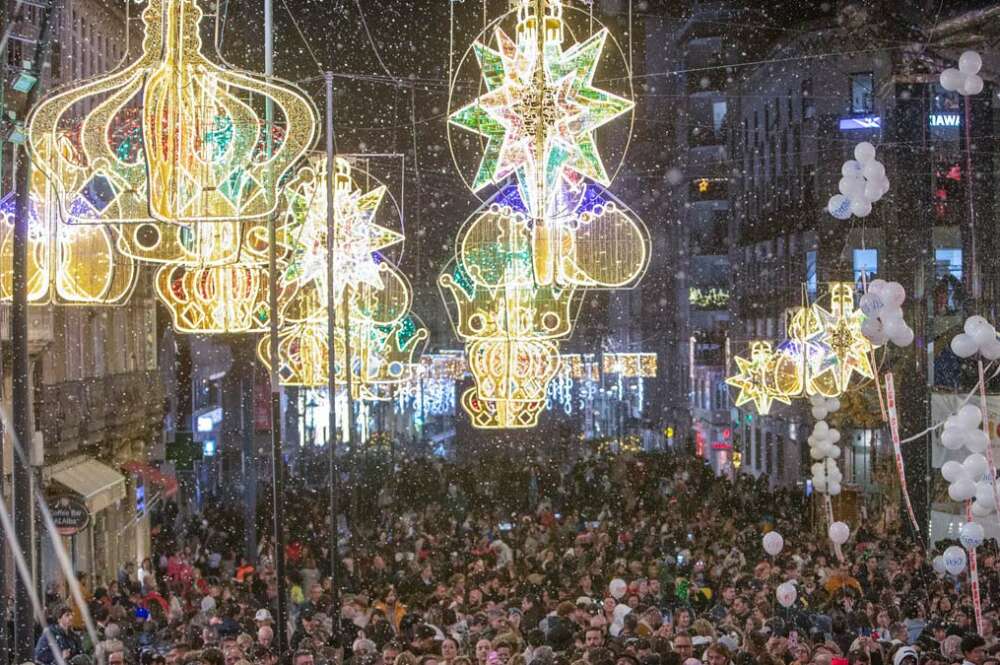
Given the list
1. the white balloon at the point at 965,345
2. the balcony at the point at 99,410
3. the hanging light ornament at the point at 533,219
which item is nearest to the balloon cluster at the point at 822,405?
the hanging light ornament at the point at 533,219

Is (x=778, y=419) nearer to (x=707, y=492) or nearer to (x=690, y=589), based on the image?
(x=707, y=492)

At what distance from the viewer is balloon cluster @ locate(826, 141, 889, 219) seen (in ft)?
55.3

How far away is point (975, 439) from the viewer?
14.9 meters

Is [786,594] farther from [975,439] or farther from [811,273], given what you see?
[811,273]

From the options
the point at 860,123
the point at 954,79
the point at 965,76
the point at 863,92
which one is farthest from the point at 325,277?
the point at 863,92

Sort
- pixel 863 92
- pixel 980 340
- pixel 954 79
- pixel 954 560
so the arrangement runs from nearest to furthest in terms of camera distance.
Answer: pixel 980 340, pixel 954 79, pixel 954 560, pixel 863 92

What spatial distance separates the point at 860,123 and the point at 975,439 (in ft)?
86.0

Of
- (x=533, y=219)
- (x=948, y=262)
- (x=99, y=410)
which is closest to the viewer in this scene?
(x=533, y=219)

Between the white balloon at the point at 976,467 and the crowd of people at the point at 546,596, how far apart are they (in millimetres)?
1335

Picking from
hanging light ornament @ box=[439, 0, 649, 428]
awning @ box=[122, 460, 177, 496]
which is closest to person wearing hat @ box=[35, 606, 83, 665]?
hanging light ornament @ box=[439, 0, 649, 428]

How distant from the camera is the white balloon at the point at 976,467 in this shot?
15.0 meters

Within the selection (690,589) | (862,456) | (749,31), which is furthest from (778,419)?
(690,589)

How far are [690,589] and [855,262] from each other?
900 inches

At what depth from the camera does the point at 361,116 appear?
2744 cm
